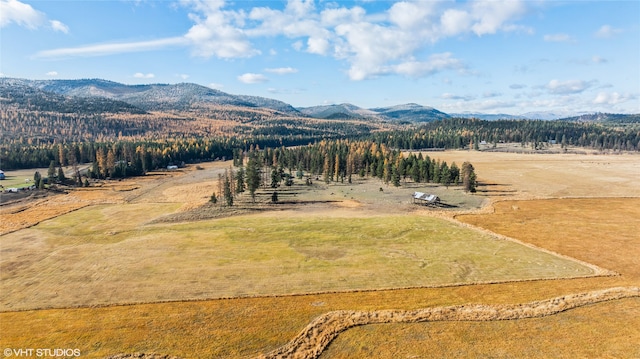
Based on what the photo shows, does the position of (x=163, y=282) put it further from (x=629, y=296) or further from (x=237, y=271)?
(x=629, y=296)

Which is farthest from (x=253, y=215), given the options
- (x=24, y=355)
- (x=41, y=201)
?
(x=41, y=201)

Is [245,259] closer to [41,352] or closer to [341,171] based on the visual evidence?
[41,352]

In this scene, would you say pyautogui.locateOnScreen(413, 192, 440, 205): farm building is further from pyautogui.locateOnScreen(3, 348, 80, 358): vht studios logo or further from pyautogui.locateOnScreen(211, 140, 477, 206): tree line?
pyautogui.locateOnScreen(3, 348, 80, 358): vht studios logo

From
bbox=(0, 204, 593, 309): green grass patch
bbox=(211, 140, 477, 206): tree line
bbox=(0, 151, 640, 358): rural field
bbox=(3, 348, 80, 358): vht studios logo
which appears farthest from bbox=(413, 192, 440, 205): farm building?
bbox=(3, 348, 80, 358): vht studios logo

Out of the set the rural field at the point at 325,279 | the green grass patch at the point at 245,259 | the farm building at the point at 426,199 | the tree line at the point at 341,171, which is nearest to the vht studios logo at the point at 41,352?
the rural field at the point at 325,279

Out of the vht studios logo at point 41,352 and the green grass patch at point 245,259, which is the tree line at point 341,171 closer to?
the green grass patch at point 245,259

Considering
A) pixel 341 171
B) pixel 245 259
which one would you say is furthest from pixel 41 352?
pixel 341 171
